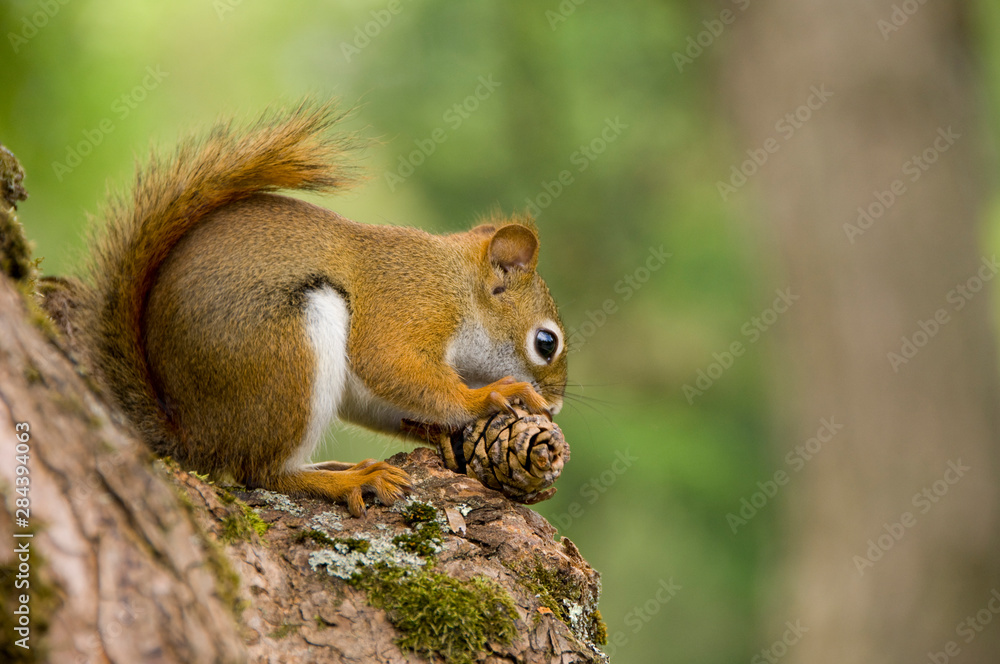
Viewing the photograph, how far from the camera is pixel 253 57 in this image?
20.3ft

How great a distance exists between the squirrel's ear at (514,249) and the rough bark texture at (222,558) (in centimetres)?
83

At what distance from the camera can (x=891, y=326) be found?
171 inches

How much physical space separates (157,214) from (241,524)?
847 mm

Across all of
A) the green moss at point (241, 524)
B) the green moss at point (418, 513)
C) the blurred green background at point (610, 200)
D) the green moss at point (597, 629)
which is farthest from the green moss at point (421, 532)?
the blurred green background at point (610, 200)

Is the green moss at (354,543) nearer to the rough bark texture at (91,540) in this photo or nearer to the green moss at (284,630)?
the green moss at (284,630)

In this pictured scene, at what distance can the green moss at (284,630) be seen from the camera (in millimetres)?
1428

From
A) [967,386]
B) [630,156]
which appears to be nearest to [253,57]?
[630,156]

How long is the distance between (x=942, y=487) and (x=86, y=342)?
398 cm

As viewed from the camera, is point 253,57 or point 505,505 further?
point 253,57

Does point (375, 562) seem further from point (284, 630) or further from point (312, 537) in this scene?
point (284, 630)

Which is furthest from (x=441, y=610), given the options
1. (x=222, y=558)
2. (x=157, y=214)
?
(x=157, y=214)

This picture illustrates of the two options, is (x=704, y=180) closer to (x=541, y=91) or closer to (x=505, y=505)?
(x=541, y=91)

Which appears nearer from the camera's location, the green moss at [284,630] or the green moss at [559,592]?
the green moss at [284,630]

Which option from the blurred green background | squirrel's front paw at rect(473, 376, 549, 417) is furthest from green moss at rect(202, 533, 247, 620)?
the blurred green background
